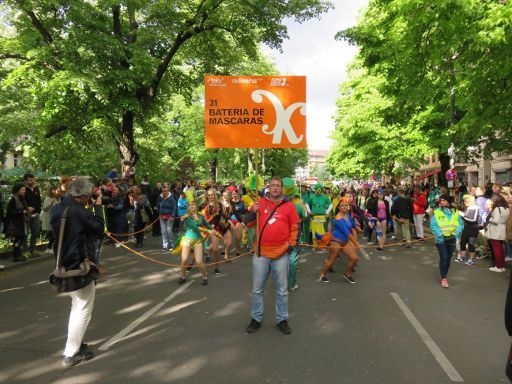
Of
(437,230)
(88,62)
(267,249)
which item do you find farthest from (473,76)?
(88,62)

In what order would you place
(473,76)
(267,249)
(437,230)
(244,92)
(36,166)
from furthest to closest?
(36,166) → (473,76) → (437,230) → (244,92) → (267,249)

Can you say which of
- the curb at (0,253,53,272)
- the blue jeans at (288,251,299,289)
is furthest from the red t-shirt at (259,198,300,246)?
the curb at (0,253,53,272)

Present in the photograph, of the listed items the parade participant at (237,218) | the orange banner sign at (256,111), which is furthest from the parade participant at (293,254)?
the parade participant at (237,218)

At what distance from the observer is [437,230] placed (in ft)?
24.2

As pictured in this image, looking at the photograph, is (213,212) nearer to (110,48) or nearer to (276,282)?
(276,282)

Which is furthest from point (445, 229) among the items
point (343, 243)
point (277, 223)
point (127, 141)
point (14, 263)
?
point (127, 141)

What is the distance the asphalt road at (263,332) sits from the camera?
387 cm

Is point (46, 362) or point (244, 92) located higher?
point (244, 92)

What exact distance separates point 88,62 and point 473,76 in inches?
454

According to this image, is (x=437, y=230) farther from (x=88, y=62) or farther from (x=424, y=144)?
(x=424, y=144)

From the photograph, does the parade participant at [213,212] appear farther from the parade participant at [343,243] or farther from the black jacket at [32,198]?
the black jacket at [32,198]

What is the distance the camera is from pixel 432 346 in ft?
14.8

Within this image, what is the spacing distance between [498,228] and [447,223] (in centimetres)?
214

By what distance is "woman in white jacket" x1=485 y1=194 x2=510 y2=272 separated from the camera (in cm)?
865
